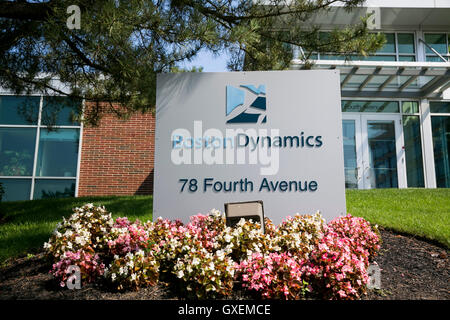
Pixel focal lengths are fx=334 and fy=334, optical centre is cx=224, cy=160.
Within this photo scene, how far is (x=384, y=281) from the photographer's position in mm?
3090

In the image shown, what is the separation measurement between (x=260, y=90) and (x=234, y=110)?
1.43ft

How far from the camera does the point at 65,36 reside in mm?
3941

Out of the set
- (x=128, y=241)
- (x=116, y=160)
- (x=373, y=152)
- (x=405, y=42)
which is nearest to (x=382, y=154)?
(x=373, y=152)

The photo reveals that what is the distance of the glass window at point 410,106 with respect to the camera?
11.7 meters

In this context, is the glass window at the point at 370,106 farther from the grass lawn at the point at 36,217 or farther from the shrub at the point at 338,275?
the shrub at the point at 338,275

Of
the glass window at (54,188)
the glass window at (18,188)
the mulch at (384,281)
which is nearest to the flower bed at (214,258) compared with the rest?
the mulch at (384,281)

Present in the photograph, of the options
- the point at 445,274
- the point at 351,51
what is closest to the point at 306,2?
the point at 351,51

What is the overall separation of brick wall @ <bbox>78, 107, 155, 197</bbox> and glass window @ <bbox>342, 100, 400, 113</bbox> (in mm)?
6851

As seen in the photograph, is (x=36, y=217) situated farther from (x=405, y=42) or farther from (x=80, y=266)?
(x=405, y=42)

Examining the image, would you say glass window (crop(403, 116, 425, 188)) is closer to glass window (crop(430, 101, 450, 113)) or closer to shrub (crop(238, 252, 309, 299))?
glass window (crop(430, 101, 450, 113))

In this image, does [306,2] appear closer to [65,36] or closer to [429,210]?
[65,36]

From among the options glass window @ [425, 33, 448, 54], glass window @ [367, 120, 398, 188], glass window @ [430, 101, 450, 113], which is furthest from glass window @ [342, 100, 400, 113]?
glass window @ [425, 33, 448, 54]

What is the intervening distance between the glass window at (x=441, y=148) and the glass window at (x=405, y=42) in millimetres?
2588

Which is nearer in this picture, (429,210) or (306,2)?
(306,2)
